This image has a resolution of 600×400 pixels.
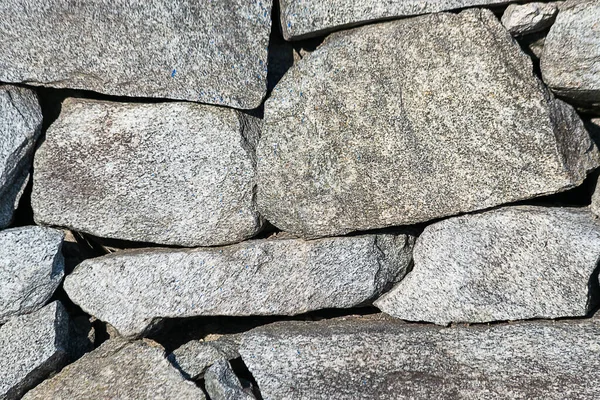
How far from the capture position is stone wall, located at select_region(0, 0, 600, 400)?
2025mm

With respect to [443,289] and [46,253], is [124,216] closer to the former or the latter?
[46,253]

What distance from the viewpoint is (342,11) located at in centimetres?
215

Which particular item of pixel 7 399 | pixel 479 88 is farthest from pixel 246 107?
pixel 7 399

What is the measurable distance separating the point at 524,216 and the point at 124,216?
1.34 metres

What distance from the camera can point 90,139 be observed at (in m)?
2.32

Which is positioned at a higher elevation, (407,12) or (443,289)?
(407,12)

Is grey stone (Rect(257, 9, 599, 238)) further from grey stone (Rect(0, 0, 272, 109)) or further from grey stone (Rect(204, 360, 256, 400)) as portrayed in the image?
grey stone (Rect(204, 360, 256, 400))

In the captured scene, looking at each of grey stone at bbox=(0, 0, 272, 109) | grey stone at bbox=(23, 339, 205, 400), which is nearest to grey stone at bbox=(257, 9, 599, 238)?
grey stone at bbox=(0, 0, 272, 109)

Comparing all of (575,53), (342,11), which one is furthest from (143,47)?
(575,53)

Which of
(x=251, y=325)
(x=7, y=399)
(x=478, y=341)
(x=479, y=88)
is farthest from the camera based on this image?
(x=251, y=325)

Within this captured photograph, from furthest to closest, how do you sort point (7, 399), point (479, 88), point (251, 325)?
point (251, 325)
point (7, 399)
point (479, 88)

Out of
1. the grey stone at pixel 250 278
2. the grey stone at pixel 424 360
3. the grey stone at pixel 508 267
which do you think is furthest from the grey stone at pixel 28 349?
the grey stone at pixel 508 267

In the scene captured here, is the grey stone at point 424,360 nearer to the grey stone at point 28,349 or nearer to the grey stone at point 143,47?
the grey stone at point 28,349

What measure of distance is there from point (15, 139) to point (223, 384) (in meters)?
1.08
